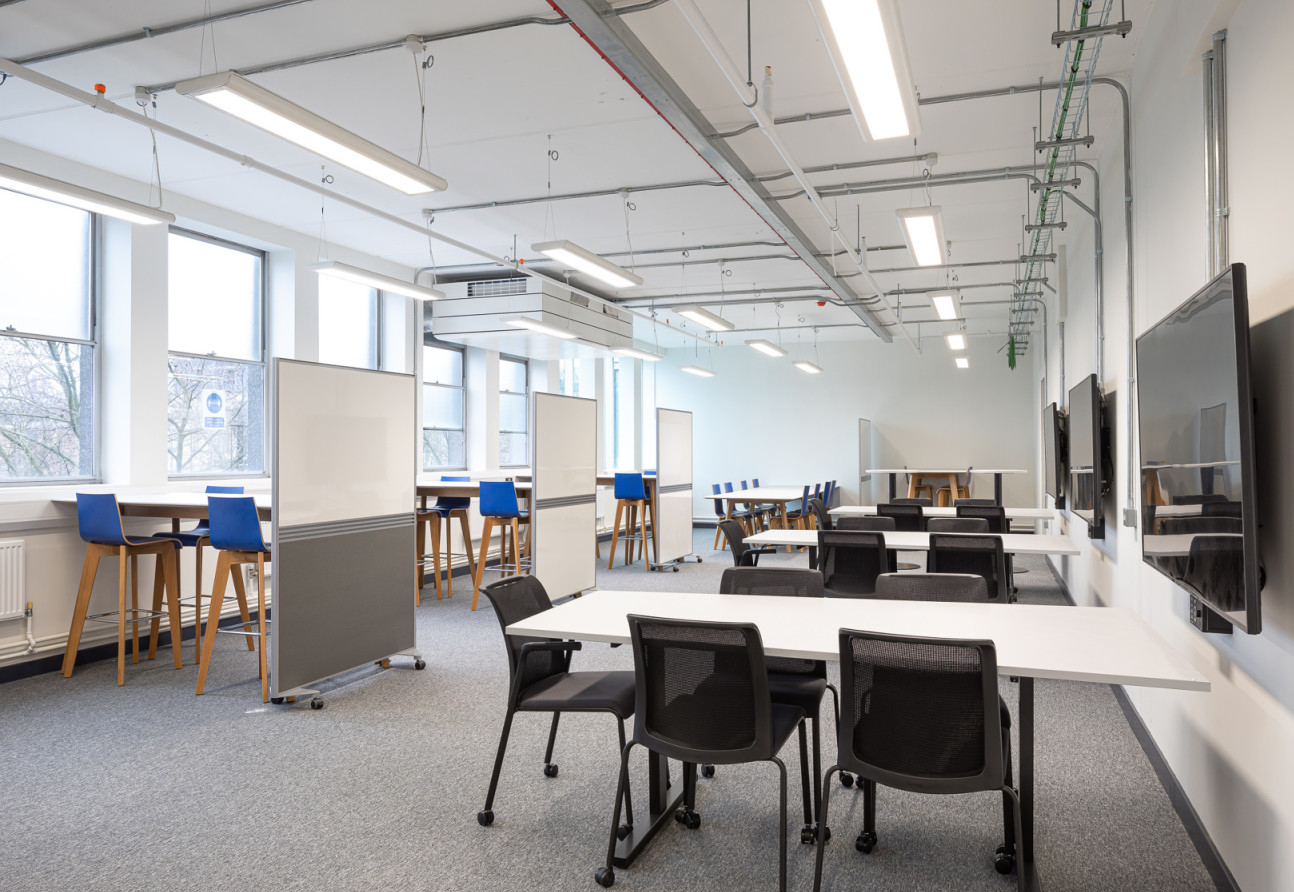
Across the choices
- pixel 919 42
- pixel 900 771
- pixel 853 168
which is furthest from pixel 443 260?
pixel 900 771

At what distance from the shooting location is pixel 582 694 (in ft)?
9.45

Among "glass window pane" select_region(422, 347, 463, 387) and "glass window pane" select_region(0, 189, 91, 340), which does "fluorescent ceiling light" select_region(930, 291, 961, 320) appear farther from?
"glass window pane" select_region(0, 189, 91, 340)

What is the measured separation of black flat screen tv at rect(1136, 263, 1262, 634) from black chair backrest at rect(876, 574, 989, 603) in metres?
0.68

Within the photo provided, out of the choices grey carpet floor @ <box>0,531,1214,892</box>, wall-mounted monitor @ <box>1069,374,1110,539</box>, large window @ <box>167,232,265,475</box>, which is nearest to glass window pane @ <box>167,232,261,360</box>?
large window @ <box>167,232,265,475</box>

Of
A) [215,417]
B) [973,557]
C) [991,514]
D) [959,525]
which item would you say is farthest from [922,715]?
[215,417]

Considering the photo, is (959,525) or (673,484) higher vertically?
(673,484)

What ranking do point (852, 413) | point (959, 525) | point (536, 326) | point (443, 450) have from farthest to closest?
point (852, 413) → point (443, 450) → point (536, 326) → point (959, 525)

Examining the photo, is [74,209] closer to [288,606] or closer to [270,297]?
[270,297]

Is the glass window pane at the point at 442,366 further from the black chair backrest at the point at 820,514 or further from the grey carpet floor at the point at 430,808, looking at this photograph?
the grey carpet floor at the point at 430,808

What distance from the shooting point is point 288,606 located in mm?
4219

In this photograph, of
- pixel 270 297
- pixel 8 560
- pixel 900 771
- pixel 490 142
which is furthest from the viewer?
pixel 270 297

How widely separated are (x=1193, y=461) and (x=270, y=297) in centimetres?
707

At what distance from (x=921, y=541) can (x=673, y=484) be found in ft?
12.6

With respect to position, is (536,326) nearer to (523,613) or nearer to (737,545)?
(737,545)
